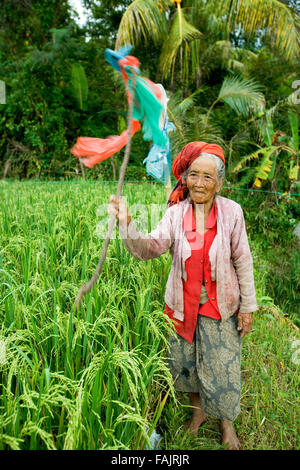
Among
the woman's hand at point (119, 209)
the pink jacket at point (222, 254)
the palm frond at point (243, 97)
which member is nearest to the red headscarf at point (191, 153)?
the pink jacket at point (222, 254)

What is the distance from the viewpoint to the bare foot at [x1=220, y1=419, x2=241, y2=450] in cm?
152

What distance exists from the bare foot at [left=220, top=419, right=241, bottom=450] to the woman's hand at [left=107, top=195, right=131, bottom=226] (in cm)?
101

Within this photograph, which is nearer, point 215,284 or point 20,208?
point 215,284

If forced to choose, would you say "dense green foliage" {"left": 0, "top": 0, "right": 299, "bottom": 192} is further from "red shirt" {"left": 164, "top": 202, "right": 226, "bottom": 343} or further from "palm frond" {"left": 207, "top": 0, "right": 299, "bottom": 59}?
"red shirt" {"left": 164, "top": 202, "right": 226, "bottom": 343}

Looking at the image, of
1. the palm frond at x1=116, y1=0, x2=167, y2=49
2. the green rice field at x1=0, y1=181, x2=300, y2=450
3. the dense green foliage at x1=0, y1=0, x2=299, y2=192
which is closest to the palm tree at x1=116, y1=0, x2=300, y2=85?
the palm frond at x1=116, y1=0, x2=167, y2=49

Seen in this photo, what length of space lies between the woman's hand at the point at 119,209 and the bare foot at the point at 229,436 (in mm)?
1015

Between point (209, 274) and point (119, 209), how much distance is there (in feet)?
1.83

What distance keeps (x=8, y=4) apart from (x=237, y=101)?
7529 millimetres

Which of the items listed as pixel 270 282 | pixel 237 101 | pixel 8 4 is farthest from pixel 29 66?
pixel 270 282

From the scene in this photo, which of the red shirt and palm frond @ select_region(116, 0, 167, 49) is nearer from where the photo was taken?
the red shirt

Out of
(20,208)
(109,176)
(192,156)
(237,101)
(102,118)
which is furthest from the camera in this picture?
(102,118)

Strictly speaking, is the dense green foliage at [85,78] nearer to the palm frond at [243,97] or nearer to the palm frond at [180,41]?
the palm frond at [180,41]

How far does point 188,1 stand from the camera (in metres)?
8.10

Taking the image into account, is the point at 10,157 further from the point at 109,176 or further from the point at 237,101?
the point at 237,101
